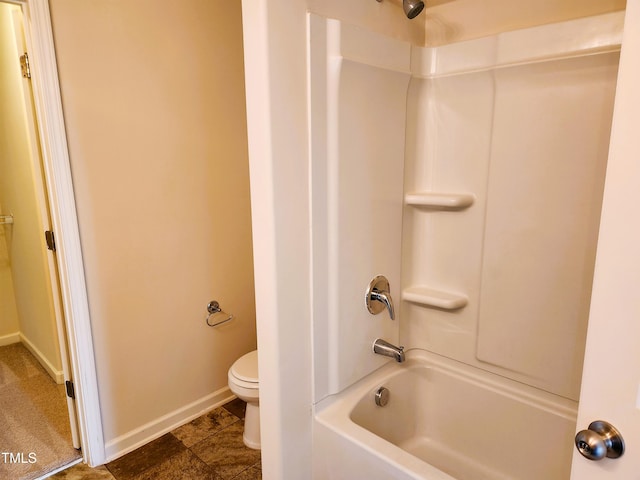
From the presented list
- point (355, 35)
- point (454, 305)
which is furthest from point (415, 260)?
point (355, 35)

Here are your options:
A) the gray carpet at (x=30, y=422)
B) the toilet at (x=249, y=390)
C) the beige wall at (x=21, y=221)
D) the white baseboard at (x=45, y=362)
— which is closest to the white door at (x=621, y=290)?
the toilet at (x=249, y=390)

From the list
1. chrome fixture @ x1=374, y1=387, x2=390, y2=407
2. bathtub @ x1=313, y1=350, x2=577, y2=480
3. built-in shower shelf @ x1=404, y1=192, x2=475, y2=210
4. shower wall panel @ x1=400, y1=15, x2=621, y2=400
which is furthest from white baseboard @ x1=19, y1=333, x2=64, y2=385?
built-in shower shelf @ x1=404, y1=192, x2=475, y2=210

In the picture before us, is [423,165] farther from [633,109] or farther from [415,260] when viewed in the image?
[633,109]

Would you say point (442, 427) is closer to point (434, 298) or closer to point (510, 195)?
point (434, 298)

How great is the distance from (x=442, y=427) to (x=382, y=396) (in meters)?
0.41

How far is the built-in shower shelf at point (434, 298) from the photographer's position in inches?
68.7

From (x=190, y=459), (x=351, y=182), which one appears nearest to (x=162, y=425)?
(x=190, y=459)

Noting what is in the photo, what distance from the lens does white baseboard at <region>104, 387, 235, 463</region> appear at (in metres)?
2.06

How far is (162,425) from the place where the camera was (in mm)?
2238

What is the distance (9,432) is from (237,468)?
1.36m

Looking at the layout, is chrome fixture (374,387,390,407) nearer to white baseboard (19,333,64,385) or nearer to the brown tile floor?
the brown tile floor

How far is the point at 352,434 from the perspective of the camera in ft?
4.44

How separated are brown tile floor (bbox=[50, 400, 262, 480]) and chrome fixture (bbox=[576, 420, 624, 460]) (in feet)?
5.15

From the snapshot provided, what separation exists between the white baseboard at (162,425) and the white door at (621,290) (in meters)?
2.07
